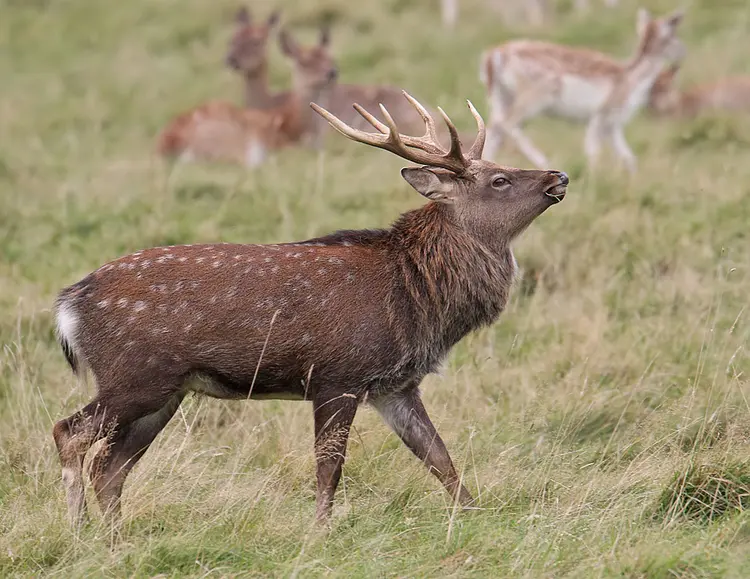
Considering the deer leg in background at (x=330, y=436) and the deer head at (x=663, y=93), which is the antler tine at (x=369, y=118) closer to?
the deer leg in background at (x=330, y=436)

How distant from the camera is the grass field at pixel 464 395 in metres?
4.74

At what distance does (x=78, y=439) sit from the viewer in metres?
5.23

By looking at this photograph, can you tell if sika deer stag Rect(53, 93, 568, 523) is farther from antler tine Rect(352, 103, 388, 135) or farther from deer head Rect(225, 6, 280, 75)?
deer head Rect(225, 6, 280, 75)

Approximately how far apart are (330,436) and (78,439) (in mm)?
966

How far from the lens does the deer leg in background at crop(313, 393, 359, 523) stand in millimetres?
5309

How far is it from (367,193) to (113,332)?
16.6 ft

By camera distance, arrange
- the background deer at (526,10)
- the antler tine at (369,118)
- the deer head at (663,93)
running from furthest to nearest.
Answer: the background deer at (526,10), the deer head at (663,93), the antler tine at (369,118)

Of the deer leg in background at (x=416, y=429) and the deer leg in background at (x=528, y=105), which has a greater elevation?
the deer leg in background at (x=528, y=105)

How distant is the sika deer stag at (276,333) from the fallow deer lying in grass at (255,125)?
24.0ft

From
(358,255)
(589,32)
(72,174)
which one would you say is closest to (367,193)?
(72,174)

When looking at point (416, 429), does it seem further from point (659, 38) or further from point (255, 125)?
point (659, 38)

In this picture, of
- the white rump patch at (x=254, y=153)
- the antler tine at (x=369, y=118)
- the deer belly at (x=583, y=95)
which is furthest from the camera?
the white rump patch at (x=254, y=153)

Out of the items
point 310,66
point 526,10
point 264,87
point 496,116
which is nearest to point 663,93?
point 496,116

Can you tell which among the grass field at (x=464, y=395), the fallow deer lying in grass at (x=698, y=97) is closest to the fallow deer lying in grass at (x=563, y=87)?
the grass field at (x=464, y=395)
